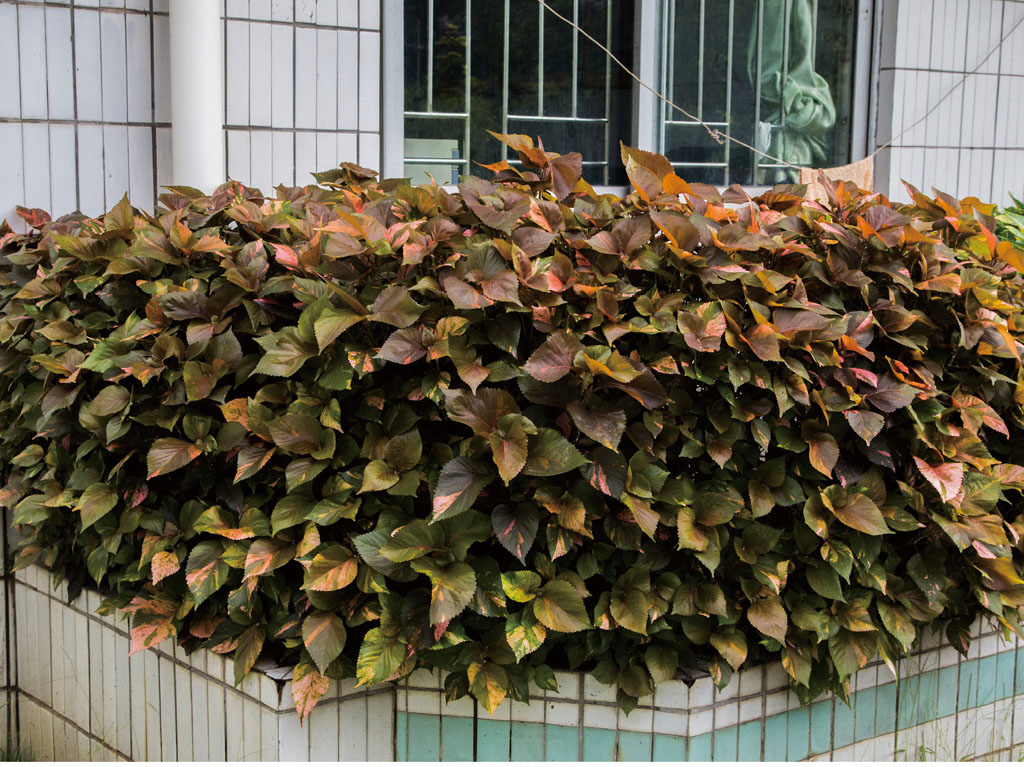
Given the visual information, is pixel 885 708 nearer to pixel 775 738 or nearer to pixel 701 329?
pixel 775 738

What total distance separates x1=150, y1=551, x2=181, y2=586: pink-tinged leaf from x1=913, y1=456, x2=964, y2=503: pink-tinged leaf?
171 centimetres

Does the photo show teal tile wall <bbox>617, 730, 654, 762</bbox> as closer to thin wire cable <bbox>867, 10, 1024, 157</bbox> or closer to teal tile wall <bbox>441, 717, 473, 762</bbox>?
teal tile wall <bbox>441, 717, 473, 762</bbox>

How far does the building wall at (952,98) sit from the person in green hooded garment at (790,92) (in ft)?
1.06

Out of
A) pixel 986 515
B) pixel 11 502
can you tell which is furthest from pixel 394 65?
pixel 986 515

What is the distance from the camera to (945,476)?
90.7 inches

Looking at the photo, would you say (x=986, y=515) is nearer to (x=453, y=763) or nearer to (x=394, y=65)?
(x=453, y=763)

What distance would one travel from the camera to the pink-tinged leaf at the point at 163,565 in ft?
7.63

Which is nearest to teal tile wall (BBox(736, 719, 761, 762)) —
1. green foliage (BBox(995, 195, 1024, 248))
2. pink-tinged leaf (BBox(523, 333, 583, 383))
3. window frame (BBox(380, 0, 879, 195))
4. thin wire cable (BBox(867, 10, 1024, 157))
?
pink-tinged leaf (BBox(523, 333, 583, 383))

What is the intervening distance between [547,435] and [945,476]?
3.08 ft

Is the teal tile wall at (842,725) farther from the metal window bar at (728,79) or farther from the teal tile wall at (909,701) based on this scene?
the metal window bar at (728,79)

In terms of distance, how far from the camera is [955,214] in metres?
2.75

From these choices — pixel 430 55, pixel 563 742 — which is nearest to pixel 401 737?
pixel 563 742

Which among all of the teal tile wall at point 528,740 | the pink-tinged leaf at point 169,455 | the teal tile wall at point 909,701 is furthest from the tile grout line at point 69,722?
the teal tile wall at point 909,701

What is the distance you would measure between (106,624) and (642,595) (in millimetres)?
1462
